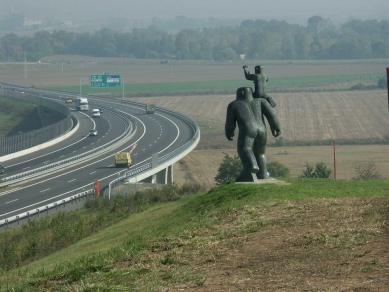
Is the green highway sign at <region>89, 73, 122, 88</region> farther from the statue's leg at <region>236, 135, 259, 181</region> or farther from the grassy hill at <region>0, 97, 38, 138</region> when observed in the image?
the statue's leg at <region>236, 135, 259, 181</region>

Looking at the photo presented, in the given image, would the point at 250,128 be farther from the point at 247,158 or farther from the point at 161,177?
the point at 161,177

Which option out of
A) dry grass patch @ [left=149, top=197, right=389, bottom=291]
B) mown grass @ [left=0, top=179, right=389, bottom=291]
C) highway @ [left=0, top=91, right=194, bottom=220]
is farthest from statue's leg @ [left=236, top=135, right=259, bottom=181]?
highway @ [left=0, top=91, right=194, bottom=220]

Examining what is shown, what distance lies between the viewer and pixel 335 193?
2202cm

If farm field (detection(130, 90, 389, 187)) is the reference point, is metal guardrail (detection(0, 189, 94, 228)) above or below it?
above

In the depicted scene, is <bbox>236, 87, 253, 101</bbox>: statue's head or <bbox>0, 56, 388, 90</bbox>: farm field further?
<bbox>0, 56, 388, 90</bbox>: farm field

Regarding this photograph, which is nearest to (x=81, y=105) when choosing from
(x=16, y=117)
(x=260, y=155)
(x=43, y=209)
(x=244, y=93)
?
(x=16, y=117)

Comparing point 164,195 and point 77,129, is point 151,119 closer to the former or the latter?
point 77,129

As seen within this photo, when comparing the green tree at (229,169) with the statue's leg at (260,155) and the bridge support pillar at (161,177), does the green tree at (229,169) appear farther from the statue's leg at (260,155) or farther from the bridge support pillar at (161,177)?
the statue's leg at (260,155)

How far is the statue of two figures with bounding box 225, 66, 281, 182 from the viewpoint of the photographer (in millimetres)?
26047

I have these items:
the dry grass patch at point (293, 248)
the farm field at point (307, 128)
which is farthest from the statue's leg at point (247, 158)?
the farm field at point (307, 128)

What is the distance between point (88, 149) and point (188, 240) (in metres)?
59.4

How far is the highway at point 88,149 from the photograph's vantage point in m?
50.9

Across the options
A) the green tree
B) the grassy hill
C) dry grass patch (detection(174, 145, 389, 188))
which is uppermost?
the green tree

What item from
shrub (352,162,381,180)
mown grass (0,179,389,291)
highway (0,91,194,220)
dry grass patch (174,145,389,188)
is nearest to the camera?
mown grass (0,179,389,291)
